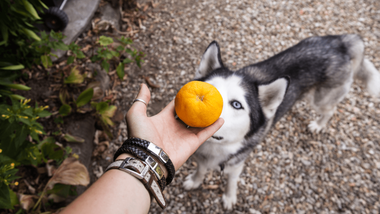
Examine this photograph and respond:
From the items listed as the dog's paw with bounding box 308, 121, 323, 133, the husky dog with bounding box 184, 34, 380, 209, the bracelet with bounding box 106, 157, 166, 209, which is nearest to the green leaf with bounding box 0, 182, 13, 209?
the bracelet with bounding box 106, 157, 166, 209

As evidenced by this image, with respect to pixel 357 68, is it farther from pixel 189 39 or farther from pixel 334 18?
pixel 189 39

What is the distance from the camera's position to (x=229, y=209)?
3.31 metres

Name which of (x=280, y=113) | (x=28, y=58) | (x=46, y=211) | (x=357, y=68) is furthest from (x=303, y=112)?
(x=28, y=58)

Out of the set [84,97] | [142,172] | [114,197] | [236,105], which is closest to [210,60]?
[236,105]

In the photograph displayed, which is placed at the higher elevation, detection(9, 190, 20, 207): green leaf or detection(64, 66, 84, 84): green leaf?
detection(64, 66, 84, 84): green leaf

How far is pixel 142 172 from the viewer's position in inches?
60.4

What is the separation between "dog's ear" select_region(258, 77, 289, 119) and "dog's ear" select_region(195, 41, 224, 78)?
→ 0.58 meters

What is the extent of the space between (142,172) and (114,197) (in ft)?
0.81

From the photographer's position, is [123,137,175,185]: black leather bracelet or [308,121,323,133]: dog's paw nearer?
[123,137,175,185]: black leather bracelet

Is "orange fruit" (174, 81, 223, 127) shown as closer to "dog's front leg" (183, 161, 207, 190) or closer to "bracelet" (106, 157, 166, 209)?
"bracelet" (106, 157, 166, 209)

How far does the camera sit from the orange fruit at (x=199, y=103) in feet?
5.53

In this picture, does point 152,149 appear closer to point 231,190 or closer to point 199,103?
→ point 199,103

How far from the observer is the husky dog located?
2162 mm

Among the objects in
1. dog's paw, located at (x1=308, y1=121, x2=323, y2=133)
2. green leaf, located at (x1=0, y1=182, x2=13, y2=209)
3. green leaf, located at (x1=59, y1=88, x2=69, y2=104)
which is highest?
dog's paw, located at (x1=308, y1=121, x2=323, y2=133)
